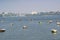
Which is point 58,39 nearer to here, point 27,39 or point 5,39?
point 27,39

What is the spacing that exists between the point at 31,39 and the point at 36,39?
1.37 metres

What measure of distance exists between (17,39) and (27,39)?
112 inches

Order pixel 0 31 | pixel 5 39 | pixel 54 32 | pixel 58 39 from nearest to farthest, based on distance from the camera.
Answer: pixel 58 39, pixel 5 39, pixel 54 32, pixel 0 31

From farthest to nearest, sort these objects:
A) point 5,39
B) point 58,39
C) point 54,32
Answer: point 54,32, point 5,39, point 58,39

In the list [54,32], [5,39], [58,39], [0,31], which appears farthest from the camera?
[0,31]

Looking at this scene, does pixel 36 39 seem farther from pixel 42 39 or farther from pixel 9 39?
pixel 9 39

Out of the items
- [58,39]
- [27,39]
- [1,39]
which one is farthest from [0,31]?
[58,39]

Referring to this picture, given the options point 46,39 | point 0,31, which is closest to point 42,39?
point 46,39

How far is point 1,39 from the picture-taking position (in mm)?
63000

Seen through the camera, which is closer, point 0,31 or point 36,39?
point 36,39

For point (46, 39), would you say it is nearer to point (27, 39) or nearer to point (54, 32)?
point (27, 39)

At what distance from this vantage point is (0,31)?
81.7 metres

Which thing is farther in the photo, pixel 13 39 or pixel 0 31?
pixel 0 31

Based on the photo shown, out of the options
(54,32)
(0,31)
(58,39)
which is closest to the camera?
(58,39)
